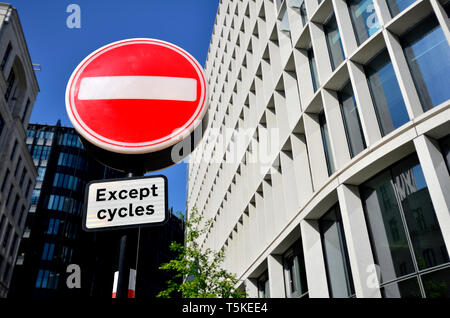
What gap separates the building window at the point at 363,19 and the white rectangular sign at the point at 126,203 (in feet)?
34.2

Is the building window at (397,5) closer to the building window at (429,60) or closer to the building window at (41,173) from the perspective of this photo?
the building window at (429,60)

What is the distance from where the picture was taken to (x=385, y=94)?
9773 mm

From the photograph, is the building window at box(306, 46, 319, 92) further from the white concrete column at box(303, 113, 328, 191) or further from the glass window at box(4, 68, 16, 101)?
the glass window at box(4, 68, 16, 101)

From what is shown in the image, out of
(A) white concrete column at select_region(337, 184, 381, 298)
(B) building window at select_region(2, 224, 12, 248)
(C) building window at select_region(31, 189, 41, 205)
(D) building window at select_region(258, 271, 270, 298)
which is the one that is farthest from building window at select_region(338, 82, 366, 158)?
(C) building window at select_region(31, 189, 41, 205)

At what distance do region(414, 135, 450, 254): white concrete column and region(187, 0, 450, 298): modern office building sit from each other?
23 millimetres

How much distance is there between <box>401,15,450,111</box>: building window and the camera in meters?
8.30

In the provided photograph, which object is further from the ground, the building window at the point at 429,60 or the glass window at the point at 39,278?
the glass window at the point at 39,278

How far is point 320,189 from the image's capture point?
10938 mm

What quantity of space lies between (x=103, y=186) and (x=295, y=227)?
449 inches

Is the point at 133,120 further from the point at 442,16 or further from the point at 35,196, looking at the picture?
the point at 35,196

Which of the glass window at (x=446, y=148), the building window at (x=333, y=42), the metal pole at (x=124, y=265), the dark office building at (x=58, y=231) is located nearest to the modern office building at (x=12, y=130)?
the dark office building at (x=58, y=231)

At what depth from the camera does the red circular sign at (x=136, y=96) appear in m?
1.84
